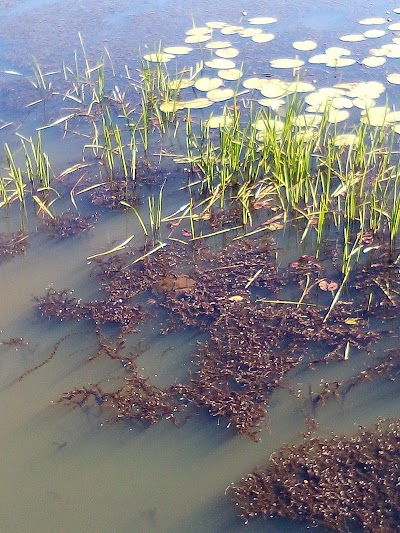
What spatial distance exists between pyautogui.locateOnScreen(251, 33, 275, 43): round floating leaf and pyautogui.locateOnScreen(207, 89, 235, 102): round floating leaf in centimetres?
98

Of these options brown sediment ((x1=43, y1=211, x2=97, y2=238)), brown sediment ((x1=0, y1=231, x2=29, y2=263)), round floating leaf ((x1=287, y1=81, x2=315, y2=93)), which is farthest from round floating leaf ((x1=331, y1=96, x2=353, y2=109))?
brown sediment ((x1=0, y1=231, x2=29, y2=263))

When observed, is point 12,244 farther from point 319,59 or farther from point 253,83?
point 319,59

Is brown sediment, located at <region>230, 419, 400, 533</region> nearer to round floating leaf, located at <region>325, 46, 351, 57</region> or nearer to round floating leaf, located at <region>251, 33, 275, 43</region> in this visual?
round floating leaf, located at <region>325, 46, 351, 57</region>

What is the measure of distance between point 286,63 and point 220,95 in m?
0.74

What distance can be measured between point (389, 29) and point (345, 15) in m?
0.55

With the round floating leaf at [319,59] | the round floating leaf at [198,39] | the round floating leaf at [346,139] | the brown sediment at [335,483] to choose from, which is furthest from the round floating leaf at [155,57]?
the brown sediment at [335,483]

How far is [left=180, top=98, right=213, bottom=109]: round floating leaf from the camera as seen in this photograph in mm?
4242

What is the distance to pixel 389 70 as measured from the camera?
447 centimetres

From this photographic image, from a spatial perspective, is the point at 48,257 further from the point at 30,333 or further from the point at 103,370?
the point at 103,370

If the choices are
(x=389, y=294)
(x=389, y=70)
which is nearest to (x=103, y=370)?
(x=389, y=294)

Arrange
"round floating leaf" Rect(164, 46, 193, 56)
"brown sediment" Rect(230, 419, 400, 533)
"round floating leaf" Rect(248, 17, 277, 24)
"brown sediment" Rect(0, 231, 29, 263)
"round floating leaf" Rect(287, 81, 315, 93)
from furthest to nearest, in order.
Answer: "round floating leaf" Rect(248, 17, 277, 24) < "round floating leaf" Rect(164, 46, 193, 56) < "round floating leaf" Rect(287, 81, 315, 93) < "brown sediment" Rect(0, 231, 29, 263) < "brown sediment" Rect(230, 419, 400, 533)

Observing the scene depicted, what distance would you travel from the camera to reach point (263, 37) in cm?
509

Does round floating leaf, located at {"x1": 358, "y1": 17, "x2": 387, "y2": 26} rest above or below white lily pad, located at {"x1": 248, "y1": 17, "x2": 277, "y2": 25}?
below

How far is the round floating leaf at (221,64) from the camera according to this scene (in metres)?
4.69
